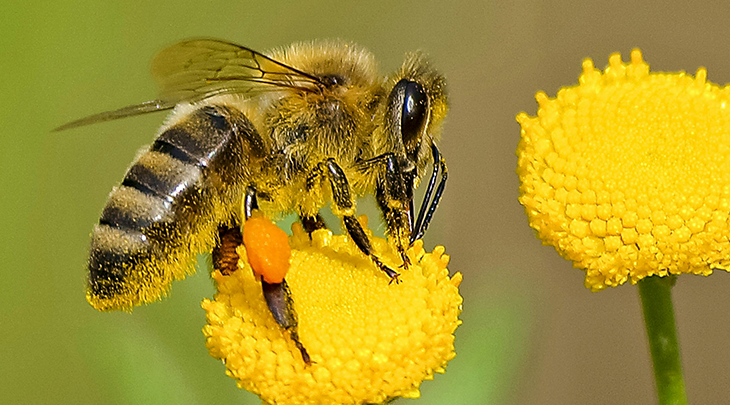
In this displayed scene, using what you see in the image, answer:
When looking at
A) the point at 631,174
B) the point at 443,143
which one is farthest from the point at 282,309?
the point at 443,143

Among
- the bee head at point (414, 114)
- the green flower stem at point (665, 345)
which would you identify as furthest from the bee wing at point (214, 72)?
the green flower stem at point (665, 345)

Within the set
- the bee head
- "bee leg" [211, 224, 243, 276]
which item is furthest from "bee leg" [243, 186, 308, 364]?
the bee head

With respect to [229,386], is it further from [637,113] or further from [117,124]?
[117,124]

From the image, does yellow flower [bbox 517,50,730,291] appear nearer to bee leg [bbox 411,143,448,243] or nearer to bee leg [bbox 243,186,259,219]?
bee leg [bbox 411,143,448,243]

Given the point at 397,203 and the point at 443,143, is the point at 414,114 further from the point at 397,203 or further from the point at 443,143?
the point at 443,143

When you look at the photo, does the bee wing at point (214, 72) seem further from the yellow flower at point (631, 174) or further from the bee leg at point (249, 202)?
the yellow flower at point (631, 174)
